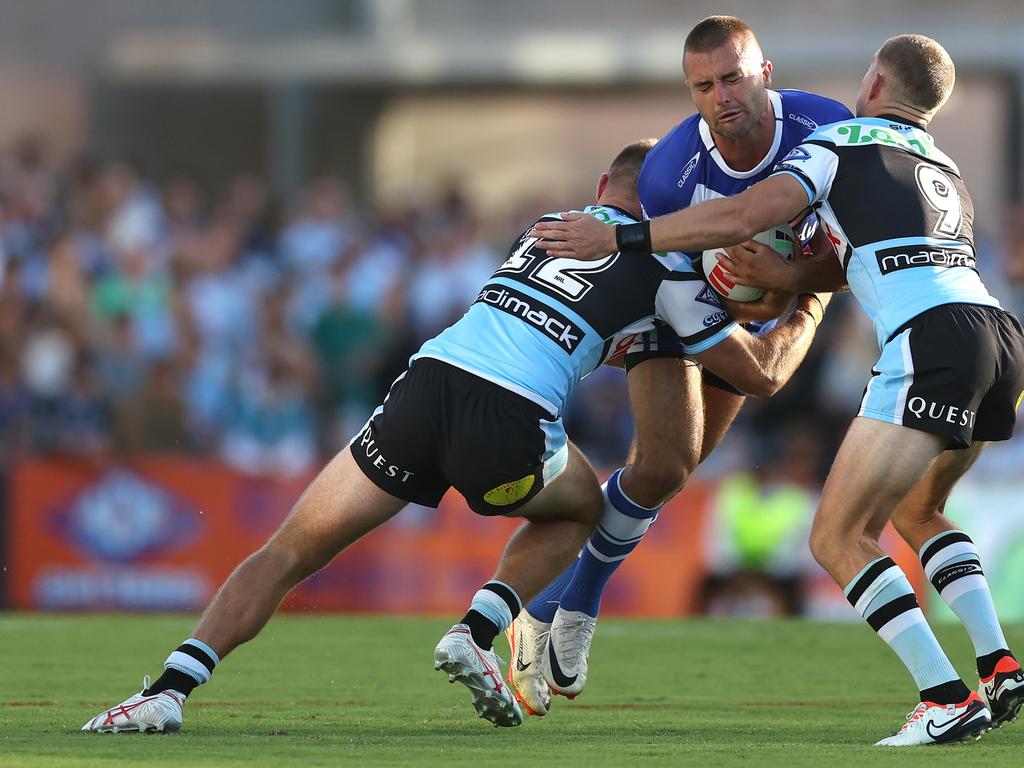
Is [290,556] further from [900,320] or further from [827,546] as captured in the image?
[900,320]

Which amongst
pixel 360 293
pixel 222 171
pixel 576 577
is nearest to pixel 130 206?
pixel 360 293

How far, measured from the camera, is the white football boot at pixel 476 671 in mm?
6336

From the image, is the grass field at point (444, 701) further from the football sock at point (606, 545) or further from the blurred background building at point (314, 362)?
the blurred background building at point (314, 362)

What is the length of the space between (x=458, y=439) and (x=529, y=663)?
1245 mm

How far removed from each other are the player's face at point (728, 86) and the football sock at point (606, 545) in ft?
5.18

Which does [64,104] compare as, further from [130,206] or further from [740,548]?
[740,548]

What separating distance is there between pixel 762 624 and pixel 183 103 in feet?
41.3

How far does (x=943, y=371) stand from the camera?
636 cm

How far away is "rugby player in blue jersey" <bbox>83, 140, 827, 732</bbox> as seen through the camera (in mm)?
6539

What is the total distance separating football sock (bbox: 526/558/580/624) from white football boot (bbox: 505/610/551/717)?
0.13 feet

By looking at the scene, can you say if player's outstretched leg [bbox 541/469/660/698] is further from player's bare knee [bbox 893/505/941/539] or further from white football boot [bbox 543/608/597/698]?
player's bare knee [bbox 893/505/941/539]

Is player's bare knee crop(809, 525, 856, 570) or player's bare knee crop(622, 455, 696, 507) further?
player's bare knee crop(622, 455, 696, 507)

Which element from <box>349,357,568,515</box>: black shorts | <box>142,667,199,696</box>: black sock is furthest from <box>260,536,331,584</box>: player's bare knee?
<box>142,667,199,696</box>: black sock

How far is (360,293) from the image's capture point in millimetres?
15305
